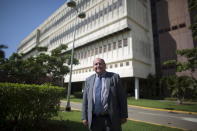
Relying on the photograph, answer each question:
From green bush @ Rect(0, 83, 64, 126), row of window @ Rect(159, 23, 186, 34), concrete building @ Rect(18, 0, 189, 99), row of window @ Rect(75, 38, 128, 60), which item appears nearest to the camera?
green bush @ Rect(0, 83, 64, 126)

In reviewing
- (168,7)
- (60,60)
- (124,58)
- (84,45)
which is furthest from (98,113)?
(168,7)

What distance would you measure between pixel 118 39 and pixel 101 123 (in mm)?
24120

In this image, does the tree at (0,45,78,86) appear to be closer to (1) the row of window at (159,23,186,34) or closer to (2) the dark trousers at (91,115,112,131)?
(2) the dark trousers at (91,115,112,131)

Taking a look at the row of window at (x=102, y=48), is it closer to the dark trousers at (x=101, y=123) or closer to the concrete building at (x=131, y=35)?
the concrete building at (x=131, y=35)

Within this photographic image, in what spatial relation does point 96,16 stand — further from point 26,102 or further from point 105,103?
point 105,103

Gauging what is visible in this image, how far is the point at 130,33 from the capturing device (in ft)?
78.9

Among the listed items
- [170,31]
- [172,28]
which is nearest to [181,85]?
[170,31]

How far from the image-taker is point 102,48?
2802cm

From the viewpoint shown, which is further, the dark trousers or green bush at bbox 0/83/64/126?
green bush at bbox 0/83/64/126

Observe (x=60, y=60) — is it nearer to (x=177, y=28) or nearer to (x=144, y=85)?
(x=144, y=85)

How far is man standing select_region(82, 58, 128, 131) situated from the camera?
2.53 metres

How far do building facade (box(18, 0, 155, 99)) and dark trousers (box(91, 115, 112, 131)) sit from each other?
814 inches

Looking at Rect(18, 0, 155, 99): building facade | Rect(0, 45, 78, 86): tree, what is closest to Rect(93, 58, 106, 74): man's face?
Rect(0, 45, 78, 86): tree

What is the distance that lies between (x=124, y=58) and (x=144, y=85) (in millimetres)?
7993
